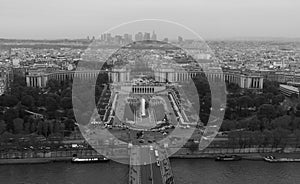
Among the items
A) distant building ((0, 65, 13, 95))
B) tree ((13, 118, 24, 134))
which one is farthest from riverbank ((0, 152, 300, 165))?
distant building ((0, 65, 13, 95))

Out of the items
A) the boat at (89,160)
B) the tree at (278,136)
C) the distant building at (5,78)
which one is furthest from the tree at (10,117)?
the tree at (278,136)

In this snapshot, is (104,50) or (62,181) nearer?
(62,181)

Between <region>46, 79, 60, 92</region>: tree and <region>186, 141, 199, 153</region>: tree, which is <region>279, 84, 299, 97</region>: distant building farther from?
<region>46, 79, 60, 92</region>: tree

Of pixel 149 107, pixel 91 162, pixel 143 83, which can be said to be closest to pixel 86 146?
pixel 91 162

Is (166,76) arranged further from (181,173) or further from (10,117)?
(181,173)

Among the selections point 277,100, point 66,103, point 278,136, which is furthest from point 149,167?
point 277,100

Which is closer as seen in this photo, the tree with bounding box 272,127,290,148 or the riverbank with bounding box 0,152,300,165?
the riverbank with bounding box 0,152,300,165

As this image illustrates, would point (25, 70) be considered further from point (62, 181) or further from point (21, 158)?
point (62, 181)
